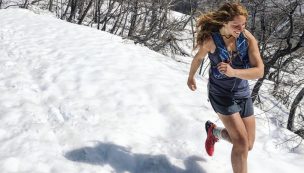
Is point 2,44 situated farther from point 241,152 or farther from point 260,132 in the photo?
point 241,152

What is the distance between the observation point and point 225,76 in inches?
154

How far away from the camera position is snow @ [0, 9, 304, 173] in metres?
4.40

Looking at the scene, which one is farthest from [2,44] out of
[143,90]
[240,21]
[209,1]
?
[209,1]

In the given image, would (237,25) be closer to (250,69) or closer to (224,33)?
(224,33)

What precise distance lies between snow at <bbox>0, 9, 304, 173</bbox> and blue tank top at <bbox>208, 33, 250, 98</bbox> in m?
0.91

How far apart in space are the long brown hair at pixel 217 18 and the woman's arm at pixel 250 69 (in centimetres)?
21

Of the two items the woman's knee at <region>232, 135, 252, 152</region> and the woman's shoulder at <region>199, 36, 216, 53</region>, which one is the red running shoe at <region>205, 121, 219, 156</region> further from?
the woman's shoulder at <region>199, 36, 216, 53</region>

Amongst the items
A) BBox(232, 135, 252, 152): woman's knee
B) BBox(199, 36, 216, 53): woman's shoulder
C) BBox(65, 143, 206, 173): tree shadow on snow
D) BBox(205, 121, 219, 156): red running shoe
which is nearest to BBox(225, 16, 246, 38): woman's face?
BBox(199, 36, 216, 53): woman's shoulder

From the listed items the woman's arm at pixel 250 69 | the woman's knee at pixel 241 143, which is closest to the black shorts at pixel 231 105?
the woman's knee at pixel 241 143

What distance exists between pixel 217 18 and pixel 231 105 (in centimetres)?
77

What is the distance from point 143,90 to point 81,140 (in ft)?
6.75

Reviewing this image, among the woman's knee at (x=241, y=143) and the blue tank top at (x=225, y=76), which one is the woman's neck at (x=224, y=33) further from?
the woman's knee at (x=241, y=143)

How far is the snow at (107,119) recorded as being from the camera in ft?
14.4

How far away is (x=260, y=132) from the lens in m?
5.95
